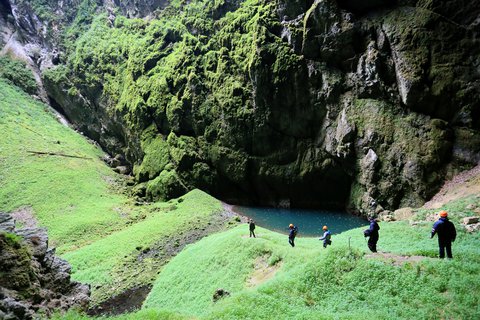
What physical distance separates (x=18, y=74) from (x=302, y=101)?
78631 millimetres

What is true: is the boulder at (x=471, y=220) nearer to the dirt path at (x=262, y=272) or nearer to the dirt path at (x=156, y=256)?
the dirt path at (x=262, y=272)

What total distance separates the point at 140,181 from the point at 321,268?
54034 millimetres

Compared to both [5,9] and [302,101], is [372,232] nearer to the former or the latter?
[302,101]

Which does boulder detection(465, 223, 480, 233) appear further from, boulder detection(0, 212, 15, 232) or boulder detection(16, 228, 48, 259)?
boulder detection(0, 212, 15, 232)

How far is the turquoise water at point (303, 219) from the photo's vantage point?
43.3 meters

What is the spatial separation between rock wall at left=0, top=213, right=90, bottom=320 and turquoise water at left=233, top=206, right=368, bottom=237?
26019mm

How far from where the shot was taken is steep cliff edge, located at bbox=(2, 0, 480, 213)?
44.2 meters

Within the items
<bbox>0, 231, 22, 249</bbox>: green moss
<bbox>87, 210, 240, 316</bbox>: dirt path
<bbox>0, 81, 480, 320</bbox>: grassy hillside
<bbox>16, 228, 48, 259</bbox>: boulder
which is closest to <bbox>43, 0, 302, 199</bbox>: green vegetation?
<bbox>0, 81, 480, 320</bbox>: grassy hillside

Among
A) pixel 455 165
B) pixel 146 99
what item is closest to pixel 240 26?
pixel 146 99

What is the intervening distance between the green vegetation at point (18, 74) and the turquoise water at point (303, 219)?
70058mm

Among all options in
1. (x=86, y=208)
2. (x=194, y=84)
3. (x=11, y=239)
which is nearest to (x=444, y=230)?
(x=11, y=239)

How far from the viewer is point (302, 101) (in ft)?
179

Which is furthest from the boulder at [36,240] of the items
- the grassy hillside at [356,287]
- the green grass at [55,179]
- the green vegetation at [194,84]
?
the green vegetation at [194,84]

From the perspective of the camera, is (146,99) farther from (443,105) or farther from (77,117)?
(443,105)
